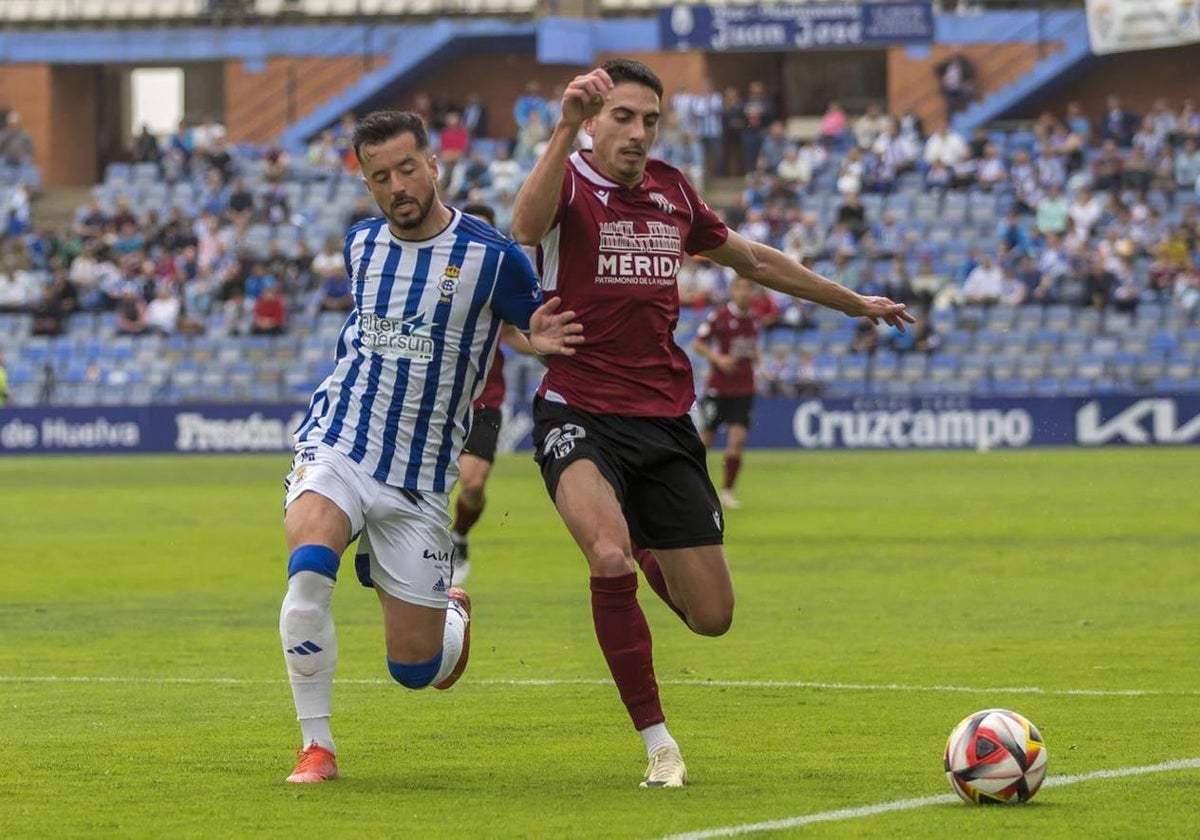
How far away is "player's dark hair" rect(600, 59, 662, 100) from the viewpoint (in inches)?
311

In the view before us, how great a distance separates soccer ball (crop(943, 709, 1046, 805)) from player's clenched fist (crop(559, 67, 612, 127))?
2322 mm

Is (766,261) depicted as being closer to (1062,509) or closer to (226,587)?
(226,587)

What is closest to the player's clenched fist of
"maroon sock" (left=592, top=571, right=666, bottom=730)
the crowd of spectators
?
"maroon sock" (left=592, top=571, right=666, bottom=730)

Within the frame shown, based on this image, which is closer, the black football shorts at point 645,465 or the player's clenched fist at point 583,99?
the player's clenched fist at point 583,99

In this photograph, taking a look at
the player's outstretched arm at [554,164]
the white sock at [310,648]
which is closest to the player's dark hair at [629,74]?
the player's outstretched arm at [554,164]

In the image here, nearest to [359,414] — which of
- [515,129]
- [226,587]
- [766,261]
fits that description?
[766,261]

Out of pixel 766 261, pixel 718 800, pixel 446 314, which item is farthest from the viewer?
pixel 766 261

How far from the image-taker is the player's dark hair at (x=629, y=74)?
25.9ft

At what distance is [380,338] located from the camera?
790 centimetres

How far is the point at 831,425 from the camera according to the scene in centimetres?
3466

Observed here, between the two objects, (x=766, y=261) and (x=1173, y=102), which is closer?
(x=766, y=261)

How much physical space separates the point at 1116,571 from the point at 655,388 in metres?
8.89

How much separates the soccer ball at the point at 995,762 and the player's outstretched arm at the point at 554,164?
225 cm

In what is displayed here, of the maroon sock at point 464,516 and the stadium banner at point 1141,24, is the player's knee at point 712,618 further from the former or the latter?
the stadium banner at point 1141,24
